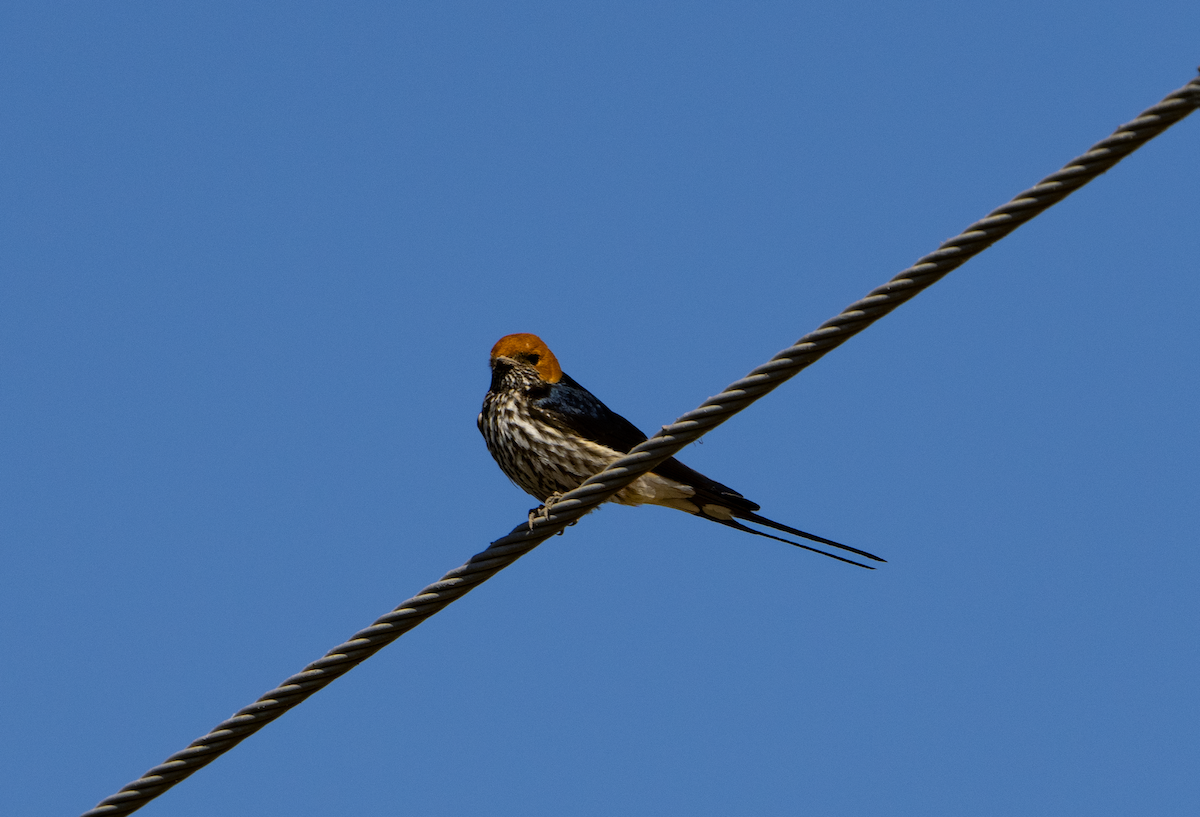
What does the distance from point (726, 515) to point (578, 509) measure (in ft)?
6.44

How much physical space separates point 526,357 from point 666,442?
3269mm

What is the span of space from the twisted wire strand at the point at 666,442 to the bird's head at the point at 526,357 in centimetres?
260

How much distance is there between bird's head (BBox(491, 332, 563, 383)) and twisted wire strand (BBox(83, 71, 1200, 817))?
2.60m

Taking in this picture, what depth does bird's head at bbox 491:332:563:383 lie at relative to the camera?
289 inches

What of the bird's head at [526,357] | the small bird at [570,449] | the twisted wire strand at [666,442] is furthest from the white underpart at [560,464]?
the twisted wire strand at [666,442]

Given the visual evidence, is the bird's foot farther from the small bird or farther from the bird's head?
the bird's head

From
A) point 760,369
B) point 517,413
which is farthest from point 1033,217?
point 517,413

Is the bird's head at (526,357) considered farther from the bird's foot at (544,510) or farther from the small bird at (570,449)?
the bird's foot at (544,510)

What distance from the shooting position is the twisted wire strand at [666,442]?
3.57m

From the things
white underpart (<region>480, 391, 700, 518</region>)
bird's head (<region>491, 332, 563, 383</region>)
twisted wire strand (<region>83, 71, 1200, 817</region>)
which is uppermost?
bird's head (<region>491, 332, 563, 383</region>)

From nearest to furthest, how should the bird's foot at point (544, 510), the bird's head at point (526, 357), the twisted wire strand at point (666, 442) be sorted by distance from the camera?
the twisted wire strand at point (666, 442)
the bird's foot at point (544, 510)
the bird's head at point (526, 357)

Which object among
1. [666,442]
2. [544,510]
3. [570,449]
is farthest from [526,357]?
[666,442]

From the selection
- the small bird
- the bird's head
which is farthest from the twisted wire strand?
the bird's head

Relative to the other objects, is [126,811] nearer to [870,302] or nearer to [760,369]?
[760,369]
